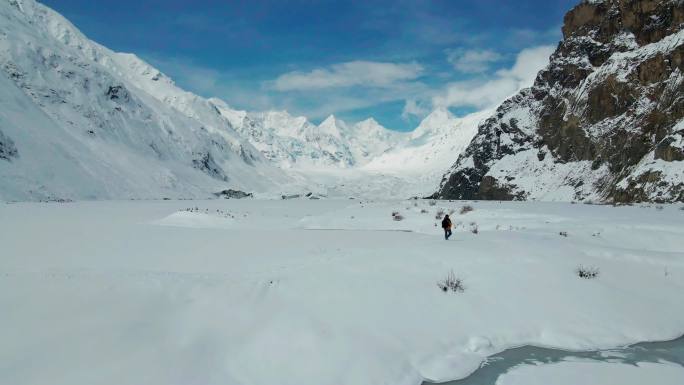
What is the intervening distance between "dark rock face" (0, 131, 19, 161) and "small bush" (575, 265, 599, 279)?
414 ft

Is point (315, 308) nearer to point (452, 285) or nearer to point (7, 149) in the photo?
point (452, 285)

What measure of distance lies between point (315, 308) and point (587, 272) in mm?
6959

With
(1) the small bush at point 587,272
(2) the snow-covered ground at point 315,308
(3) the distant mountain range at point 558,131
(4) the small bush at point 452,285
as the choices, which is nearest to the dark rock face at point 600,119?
(3) the distant mountain range at point 558,131

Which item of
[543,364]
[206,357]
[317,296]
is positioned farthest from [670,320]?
[206,357]

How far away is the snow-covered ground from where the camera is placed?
25.9 feet

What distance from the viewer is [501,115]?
138625 mm

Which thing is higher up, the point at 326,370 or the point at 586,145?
the point at 586,145

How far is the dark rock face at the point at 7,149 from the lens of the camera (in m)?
109

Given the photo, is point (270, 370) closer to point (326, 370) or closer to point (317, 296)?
point (326, 370)

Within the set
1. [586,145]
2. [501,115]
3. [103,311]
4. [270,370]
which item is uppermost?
[501,115]

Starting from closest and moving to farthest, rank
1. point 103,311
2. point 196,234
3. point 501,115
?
1. point 103,311
2. point 196,234
3. point 501,115

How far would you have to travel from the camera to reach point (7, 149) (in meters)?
112

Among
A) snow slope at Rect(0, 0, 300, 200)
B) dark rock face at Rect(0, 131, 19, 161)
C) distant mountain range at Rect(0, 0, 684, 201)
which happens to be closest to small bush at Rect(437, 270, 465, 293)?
distant mountain range at Rect(0, 0, 684, 201)

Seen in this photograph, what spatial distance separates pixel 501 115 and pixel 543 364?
139342mm
